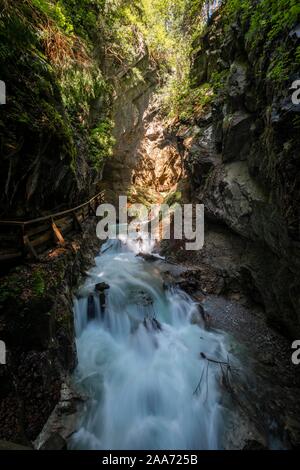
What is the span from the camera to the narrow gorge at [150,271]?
416cm

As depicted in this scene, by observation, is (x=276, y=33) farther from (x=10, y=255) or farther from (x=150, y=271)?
(x=150, y=271)

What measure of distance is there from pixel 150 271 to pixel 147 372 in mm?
4941

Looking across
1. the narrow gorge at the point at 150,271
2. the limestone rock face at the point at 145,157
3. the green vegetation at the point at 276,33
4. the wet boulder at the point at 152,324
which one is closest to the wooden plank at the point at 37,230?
the narrow gorge at the point at 150,271

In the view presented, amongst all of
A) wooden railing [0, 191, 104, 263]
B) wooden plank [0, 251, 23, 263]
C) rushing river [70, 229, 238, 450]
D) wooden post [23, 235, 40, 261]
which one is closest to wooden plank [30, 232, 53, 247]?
wooden railing [0, 191, 104, 263]

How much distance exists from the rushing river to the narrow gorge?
0.11ft

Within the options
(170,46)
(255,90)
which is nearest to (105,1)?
(170,46)

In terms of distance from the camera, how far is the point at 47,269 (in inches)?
211

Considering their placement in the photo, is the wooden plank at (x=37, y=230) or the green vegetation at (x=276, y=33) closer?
the green vegetation at (x=276, y=33)

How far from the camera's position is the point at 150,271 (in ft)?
33.6

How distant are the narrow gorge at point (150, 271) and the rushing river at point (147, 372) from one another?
32mm

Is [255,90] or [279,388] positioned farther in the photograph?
[255,90]

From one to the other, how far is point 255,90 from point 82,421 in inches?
362

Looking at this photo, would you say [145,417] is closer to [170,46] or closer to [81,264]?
[81,264]

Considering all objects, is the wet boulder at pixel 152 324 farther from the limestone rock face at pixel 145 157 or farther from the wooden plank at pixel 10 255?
the limestone rock face at pixel 145 157
